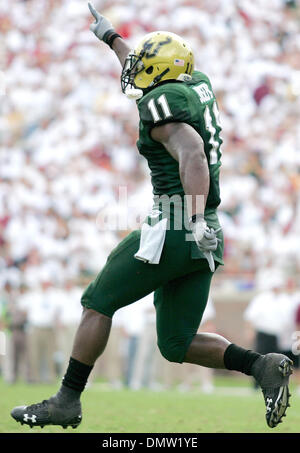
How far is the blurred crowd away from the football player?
734 centimetres

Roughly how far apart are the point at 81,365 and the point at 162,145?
1.18 metres

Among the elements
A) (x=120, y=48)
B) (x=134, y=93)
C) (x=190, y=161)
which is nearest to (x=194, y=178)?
(x=190, y=161)

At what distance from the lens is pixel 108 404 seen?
729cm

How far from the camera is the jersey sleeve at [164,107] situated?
405 centimetres

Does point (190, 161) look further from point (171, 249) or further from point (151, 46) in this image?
point (151, 46)

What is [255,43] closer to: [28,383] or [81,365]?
[28,383]

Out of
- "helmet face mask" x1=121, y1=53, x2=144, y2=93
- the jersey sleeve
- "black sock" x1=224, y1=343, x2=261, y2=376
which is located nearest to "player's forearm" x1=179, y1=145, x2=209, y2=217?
the jersey sleeve

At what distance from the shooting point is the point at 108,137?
1508 cm

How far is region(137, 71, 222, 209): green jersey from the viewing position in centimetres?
407

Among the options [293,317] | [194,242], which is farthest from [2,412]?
[293,317]

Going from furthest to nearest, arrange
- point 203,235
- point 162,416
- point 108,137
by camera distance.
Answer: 1. point 108,137
2. point 162,416
3. point 203,235

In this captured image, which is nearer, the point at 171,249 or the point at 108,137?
the point at 171,249

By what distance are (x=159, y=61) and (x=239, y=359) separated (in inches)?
62.4

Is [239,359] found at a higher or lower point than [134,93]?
lower
